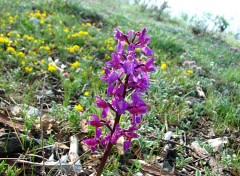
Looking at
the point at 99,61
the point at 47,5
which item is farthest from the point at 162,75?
the point at 47,5

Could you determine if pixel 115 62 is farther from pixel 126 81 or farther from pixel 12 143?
pixel 12 143

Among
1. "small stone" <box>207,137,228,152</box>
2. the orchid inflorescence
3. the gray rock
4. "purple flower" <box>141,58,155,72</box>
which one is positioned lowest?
the gray rock

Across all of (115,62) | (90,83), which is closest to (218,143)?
(115,62)

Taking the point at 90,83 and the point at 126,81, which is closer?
the point at 126,81

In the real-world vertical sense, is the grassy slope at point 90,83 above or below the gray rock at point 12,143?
above

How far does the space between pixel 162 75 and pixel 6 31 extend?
344 centimetres

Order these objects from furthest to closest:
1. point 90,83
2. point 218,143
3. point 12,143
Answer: point 90,83
point 218,143
point 12,143

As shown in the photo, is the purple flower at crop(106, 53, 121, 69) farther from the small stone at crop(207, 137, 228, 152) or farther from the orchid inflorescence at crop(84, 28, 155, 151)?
the small stone at crop(207, 137, 228, 152)

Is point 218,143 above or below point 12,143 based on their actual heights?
above

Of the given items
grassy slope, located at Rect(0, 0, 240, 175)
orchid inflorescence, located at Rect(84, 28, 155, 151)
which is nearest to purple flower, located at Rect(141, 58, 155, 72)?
orchid inflorescence, located at Rect(84, 28, 155, 151)

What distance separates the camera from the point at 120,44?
5.41ft

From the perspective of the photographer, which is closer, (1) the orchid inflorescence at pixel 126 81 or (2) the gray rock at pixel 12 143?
(1) the orchid inflorescence at pixel 126 81

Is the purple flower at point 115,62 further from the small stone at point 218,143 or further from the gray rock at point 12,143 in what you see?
the small stone at point 218,143

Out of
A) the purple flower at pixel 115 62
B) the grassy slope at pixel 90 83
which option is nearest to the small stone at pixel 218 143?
the grassy slope at pixel 90 83
